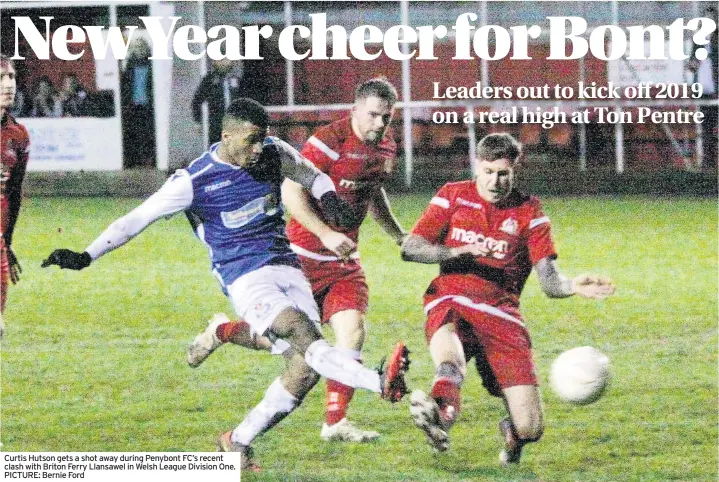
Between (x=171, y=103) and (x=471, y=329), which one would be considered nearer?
(x=471, y=329)

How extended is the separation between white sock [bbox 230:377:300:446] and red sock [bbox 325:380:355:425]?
0.65 meters

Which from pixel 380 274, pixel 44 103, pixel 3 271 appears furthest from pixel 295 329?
pixel 44 103

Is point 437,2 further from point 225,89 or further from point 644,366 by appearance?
point 644,366

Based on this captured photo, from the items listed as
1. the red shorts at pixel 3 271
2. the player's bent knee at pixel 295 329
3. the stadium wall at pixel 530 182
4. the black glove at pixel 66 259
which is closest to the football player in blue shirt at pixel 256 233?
the player's bent knee at pixel 295 329

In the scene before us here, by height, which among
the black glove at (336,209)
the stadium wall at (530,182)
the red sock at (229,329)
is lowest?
the stadium wall at (530,182)

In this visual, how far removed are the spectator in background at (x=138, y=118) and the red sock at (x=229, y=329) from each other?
10897 mm

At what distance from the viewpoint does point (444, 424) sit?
4.58 m

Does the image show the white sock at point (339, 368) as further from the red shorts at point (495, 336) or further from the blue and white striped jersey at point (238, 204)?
the red shorts at point (495, 336)

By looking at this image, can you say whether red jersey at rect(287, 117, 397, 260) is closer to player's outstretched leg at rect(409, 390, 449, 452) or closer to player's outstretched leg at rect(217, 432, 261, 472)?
player's outstretched leg at rect(217, 432, 261, 472)

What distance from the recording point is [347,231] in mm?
5746

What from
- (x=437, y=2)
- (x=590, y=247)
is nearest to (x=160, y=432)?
(x=590, y=247)

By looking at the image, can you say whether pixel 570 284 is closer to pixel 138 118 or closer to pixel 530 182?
pixel 530 182

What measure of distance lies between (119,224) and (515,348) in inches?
67.3

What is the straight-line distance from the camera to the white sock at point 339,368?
4.46 metres
